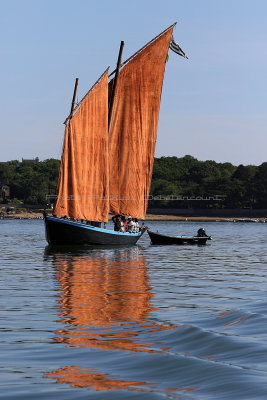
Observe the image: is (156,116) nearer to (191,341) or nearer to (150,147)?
(150,147)

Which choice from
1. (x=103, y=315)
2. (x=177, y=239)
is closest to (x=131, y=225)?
(x=177, y=239)

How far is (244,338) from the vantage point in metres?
15.3

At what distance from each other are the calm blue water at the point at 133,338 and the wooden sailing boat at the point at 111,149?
2708 centimetres

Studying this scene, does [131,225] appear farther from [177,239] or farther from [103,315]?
[103,315]

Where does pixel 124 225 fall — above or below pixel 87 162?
below

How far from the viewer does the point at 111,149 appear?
2351 inches

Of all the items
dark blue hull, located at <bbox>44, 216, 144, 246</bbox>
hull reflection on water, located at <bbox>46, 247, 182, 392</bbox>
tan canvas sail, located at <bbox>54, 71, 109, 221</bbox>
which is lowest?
hull reflection on water, located at <bbox>46, 247, 182, 392</bbox>

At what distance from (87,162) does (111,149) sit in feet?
9.07

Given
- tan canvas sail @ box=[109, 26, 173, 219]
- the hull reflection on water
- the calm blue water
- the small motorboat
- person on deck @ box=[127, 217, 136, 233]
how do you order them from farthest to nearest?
1. the small motorboat
2. person on deck @ box=[127, 217, 136, 233]
3. tan canvas sail @ box=[109, 26, 173, 219]
4. the hull reflection on water
5. the calm blue water

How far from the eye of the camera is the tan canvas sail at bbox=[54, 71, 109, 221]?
57031mm

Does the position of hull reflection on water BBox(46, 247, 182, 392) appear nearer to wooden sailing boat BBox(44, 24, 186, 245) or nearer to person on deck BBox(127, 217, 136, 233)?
wooden sailing boat BBox(44, 24, 186, 245)

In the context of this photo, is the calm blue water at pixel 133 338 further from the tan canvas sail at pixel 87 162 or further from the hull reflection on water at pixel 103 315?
the tan canvas sail at pixel 87 162

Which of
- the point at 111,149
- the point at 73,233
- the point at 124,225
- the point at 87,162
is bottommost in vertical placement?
the point at 73,233

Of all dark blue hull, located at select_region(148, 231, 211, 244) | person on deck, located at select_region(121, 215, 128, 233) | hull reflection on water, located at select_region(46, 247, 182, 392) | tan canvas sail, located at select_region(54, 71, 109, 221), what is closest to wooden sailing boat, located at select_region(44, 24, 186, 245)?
tan canvas sail, located at select_region(54, 71, 109, 221)
